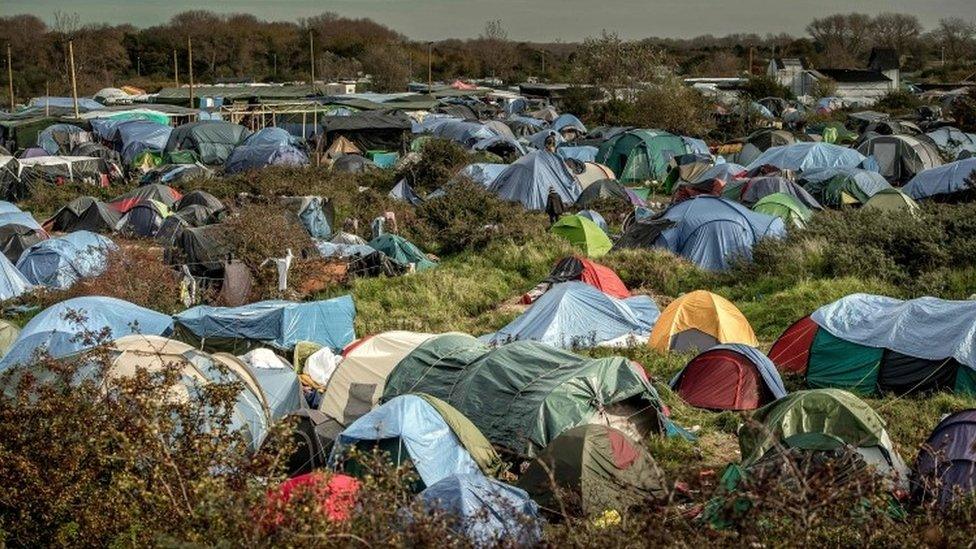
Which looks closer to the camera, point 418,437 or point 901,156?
point 418,437

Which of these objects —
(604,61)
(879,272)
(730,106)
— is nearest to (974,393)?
(879,272)

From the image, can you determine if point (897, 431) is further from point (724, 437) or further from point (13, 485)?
point (13, 485)

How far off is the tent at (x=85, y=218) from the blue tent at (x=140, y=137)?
38.3 ft

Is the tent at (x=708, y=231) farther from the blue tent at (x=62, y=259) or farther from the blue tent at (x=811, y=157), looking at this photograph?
the blue tent at (x=62, y=259)

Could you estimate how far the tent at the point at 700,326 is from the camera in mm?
17328

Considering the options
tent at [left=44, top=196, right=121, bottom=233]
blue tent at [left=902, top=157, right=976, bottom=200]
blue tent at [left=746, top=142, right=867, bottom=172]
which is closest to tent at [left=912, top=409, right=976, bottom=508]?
blue tent at [left=902, top=157, right=976, bottom=200]

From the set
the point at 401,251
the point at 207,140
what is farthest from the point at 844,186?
the point at 207,140

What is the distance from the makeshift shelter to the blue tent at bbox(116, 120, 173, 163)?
2958 cm

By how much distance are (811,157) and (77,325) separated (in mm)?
22081

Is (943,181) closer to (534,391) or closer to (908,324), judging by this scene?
(908,324)

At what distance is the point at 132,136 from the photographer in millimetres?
41344

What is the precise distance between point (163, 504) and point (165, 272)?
543 inches

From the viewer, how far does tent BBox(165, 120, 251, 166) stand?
1578 inches

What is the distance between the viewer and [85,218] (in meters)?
28.6
